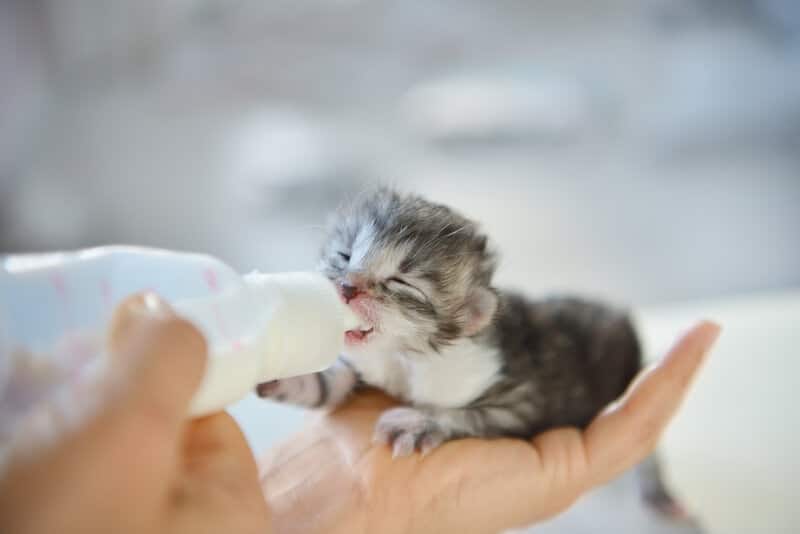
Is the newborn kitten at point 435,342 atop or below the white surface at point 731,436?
atop

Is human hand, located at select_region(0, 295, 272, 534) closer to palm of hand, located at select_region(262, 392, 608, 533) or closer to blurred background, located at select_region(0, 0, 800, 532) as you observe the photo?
palm of hand, located at select_region(262, 392, 608, 533)

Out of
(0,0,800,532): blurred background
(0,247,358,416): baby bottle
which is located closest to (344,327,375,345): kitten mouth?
(0,247,358,416): baby bottle

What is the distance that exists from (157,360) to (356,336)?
562 millimetres

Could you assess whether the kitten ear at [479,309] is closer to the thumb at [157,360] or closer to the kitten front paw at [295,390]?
the kitten front paw at [295,390]

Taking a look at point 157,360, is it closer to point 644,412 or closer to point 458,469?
point 458,469

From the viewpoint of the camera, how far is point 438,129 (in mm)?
3311

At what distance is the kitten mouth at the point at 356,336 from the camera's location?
4.17 feet

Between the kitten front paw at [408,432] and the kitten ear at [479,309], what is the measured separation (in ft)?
0.60

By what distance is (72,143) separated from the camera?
2814 millimetres

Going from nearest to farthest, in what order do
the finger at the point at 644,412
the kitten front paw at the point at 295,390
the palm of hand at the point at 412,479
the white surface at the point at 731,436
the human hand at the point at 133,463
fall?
the human hand at the point at 133,463
the palm of hand at the point at 412,479
the kitten front paw at the point at 295,390
the finger at the point at 644,412
the white surface at the point at 731,436

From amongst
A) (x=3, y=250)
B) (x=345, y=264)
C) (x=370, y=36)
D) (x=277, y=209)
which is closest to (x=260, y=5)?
(x=370, y=36)

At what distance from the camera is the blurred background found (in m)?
2.75

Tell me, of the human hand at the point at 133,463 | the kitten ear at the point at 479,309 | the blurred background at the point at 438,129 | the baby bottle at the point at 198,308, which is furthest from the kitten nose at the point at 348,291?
the blurred background at the point at 438,129

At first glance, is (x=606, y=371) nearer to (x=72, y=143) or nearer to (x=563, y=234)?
(x=563, y=234)
